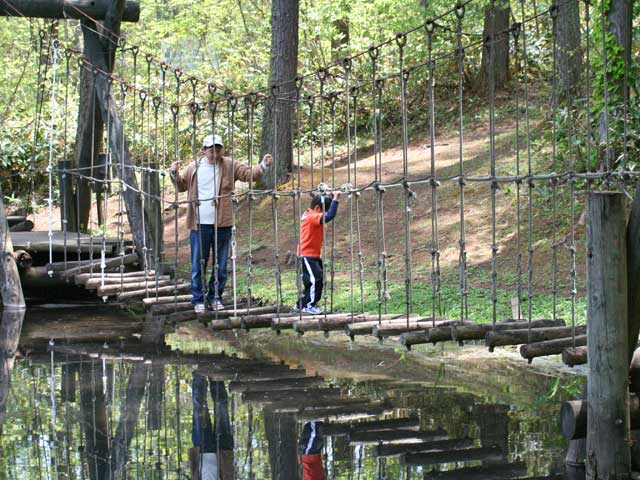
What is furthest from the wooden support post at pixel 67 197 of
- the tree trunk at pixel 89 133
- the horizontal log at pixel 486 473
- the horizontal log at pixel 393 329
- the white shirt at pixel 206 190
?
the horizontal log at pixel 486 473

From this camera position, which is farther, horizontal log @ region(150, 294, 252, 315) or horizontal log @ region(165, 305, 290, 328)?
horizontal log @ region(150, 294, 252, 315)

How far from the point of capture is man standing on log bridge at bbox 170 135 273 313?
878cm

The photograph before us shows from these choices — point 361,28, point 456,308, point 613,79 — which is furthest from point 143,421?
point 361,28

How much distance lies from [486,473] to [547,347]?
0.70 meters

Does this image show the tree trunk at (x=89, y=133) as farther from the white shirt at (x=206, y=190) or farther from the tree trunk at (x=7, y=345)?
the white shirt at (x=206, y=190)

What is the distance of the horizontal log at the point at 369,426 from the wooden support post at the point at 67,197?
6.35 m

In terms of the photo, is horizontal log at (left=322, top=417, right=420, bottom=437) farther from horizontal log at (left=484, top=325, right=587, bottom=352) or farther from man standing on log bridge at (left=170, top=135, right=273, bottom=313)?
man standing on log bridge at (left=170, top=135, right=273, bottom=313)

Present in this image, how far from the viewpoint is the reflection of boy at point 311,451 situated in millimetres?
5801

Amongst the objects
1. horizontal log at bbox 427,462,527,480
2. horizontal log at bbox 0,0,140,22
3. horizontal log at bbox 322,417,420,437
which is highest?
horizontal log at bbox 0,0,140,22

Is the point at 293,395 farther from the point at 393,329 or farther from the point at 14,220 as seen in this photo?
the point at 14,220

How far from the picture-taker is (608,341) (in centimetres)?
545

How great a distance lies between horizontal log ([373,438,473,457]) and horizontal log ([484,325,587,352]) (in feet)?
2.02

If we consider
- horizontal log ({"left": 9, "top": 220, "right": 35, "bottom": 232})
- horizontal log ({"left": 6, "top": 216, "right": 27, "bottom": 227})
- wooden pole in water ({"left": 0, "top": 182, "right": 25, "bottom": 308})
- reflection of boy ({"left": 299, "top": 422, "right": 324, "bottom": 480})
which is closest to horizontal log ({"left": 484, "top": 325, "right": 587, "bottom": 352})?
reflection of boy ({"left": 299, "top": 422, "right": 324, "bottom": 480})

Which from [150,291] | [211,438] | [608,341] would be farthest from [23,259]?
[608,341]
